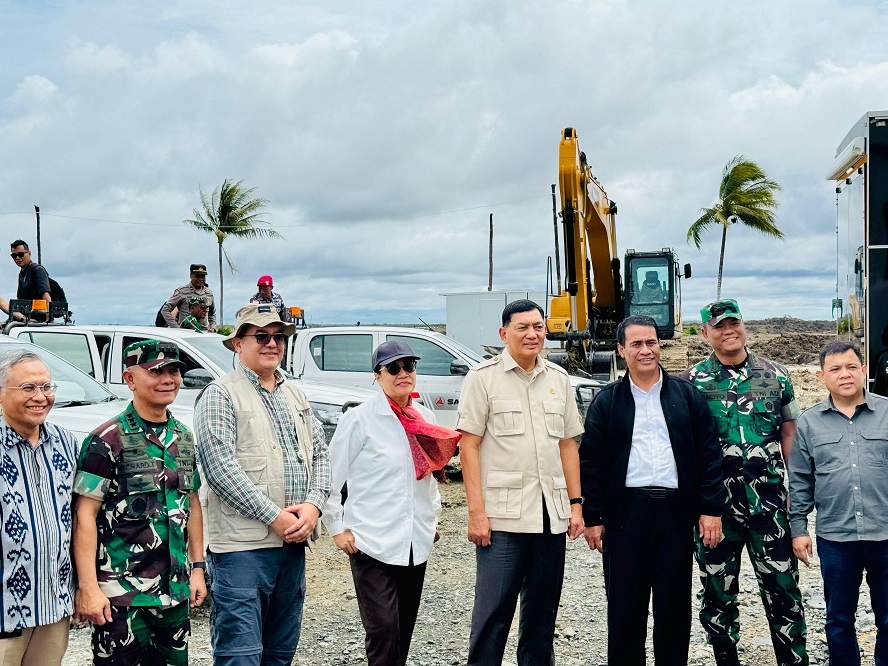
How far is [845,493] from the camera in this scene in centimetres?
420

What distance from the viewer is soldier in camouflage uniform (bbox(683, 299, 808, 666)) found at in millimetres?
4445

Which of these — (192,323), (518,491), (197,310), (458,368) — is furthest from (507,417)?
(197,310)

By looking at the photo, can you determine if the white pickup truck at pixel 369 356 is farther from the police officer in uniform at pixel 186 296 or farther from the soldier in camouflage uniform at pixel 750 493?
the soldier in camouflage uniform at pixel 750 493

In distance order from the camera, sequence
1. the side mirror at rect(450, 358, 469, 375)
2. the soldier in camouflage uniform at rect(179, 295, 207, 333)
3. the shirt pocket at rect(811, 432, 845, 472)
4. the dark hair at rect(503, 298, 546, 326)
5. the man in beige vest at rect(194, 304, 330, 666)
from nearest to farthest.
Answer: the man in beige vest at rect(194, 304, 330, 666)
the shirt pocket at rect(811, 432, 845, 472)
the dark hair at rect(503, 298, 546, 326)
the side mirror at rect(450, 358, 469, 375)
the soldier in camouflage uniform at rect(179, 295, 207, 333)

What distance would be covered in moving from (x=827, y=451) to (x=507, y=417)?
155 centimetres

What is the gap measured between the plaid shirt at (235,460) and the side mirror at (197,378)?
388 cm

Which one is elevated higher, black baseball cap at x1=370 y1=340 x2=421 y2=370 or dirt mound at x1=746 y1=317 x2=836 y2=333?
dirt mound at x1=746 y1=317 x2=836 y2=333

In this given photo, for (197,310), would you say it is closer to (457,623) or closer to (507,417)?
(457,623)

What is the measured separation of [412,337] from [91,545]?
7.40 metres

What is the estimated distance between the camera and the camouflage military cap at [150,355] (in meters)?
3.52

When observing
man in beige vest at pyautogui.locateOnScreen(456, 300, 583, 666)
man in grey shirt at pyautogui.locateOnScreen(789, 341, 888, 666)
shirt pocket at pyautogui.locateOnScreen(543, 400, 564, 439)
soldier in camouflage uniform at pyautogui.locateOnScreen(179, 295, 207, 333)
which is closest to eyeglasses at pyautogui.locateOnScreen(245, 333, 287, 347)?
man in beige vest at pyautogui.locateOnScreen(456, 300, 583, 666)

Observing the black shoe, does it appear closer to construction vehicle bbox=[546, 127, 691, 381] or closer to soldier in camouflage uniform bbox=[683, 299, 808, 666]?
soldier in camouflage uniform bbox=[683, 299, 808, 666]

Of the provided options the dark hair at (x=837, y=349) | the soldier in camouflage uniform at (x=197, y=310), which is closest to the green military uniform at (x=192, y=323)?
the soldier in camouflage uniform at (x=197, y=310)

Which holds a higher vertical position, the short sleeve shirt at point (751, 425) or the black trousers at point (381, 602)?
the short sleeve shirt at point (751, 425)
